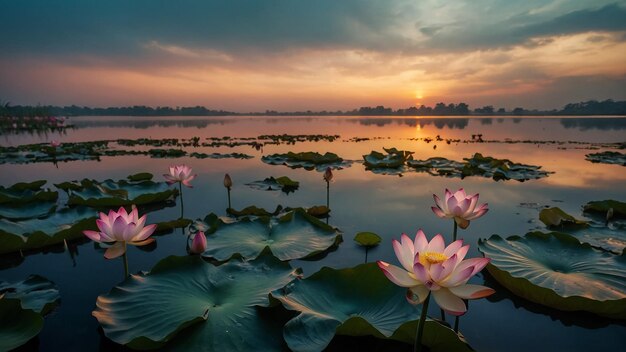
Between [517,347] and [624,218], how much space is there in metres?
3.33

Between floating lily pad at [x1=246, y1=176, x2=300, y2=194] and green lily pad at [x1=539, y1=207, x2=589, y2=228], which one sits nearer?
green lily pad at [x1=539, y1=207, x2=589, y2=228]

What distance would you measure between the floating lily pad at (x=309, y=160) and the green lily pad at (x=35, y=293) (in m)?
5.92

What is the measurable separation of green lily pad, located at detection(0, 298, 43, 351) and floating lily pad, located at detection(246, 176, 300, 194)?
378 cm

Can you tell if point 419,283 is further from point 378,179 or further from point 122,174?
point 122,174

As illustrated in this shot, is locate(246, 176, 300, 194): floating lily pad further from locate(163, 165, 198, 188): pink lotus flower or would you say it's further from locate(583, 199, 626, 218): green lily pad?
locate(583, 199, 626, 218): green lily pad

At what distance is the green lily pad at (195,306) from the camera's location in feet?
4.74

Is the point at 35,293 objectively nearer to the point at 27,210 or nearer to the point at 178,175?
the point at 178,175

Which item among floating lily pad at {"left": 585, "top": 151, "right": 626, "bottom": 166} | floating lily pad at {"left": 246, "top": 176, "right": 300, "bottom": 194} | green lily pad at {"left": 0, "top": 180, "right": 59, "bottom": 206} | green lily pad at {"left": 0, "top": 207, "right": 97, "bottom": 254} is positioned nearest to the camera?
green lily pad at {"left": 0, "top": 207, "right": 97, "bottom": 254}

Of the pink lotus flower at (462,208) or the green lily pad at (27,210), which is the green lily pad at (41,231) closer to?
the green lily pad at (27,210)

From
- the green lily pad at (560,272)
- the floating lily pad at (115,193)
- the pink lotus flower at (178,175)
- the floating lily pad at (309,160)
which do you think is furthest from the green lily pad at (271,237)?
the floating lily pad at (309,160)

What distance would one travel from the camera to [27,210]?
3525mm

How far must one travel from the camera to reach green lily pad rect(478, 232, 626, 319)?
74.5 inches

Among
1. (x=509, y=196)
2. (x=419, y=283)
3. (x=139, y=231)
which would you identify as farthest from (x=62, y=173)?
(x=509, y=196)

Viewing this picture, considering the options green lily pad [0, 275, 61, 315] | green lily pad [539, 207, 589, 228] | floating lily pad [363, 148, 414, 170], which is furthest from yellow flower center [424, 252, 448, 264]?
floating lily pad [363, 148, 414, 170]
